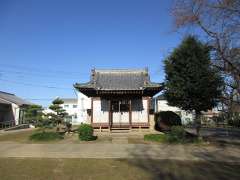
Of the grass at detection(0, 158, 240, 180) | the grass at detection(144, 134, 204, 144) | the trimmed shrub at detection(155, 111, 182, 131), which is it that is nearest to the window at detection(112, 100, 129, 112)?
the trimmed shrub at detection(155, 111, 182, 131)

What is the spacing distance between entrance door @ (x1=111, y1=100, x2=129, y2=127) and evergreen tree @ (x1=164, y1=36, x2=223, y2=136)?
5.90m

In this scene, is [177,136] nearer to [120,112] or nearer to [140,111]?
[140,111]

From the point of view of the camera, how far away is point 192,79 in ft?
50.4

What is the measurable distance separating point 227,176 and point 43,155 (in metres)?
7.20

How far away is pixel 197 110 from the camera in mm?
16000

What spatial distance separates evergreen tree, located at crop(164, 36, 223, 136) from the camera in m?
15.2

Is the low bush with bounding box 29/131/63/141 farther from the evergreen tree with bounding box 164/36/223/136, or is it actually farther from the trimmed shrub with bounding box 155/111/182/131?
the trimmed shrub with bounding box 155/111/182/131

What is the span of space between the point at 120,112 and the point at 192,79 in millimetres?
7989

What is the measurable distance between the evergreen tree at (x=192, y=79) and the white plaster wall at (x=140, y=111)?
4.98m

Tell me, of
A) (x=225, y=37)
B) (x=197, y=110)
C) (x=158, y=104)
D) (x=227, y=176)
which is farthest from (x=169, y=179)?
(x=158, y=104)

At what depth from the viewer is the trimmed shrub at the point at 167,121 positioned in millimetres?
21766

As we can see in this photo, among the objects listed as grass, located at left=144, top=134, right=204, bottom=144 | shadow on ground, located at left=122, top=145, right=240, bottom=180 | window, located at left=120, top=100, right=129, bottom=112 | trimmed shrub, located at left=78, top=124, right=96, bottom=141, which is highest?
window, located at left=120, top=100, right=129, bottom=112

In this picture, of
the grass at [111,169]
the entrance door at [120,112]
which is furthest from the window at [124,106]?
the grass at [111,169]

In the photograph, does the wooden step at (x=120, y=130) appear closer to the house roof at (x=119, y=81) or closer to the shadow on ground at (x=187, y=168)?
the house roof at (x=119, y=81)
